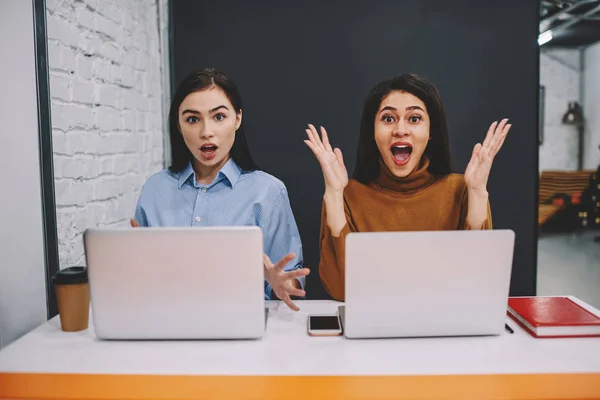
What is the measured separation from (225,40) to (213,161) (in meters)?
0.80

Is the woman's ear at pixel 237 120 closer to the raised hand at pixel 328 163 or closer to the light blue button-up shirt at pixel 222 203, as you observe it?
the light blue button-up shirt at pixel 222 203

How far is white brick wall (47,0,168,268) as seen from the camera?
1.65 metres

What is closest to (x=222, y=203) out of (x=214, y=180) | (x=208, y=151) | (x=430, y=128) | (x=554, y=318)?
(x=214, y=180)

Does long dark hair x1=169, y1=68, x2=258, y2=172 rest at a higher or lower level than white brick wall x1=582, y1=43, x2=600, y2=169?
lower

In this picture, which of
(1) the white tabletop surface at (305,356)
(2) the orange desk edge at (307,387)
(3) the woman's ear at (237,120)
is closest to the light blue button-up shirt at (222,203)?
(3) the woman's ear at (237,120)

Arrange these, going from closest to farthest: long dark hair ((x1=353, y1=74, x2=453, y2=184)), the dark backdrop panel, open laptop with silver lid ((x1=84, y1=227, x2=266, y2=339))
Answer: open laptop with silver lid ((x1=84, y1=227, x2=266, y2=339)) < long dark hair ((x1=353, y1=74, x2=453, y2=184)) < the dark backdrop panel

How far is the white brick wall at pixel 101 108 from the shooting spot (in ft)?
5.43

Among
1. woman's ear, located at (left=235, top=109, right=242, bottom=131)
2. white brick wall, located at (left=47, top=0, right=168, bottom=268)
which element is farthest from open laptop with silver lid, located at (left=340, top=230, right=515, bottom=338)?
white brick wall, located at (left=47, top=0, right=168, bottom=268)

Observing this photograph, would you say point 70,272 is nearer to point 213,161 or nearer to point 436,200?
point 213,161

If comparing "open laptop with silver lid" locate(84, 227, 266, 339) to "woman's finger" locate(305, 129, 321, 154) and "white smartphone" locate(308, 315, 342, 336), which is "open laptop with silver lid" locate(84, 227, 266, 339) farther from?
"woman's finger" locate(305, 129, 321, 154)

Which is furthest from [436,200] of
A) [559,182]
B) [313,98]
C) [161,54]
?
[559,182]

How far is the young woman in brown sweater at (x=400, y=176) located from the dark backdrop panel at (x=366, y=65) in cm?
48

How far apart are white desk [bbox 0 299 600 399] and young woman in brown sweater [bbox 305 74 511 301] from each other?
59 centimetres

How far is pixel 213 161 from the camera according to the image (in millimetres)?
1712
